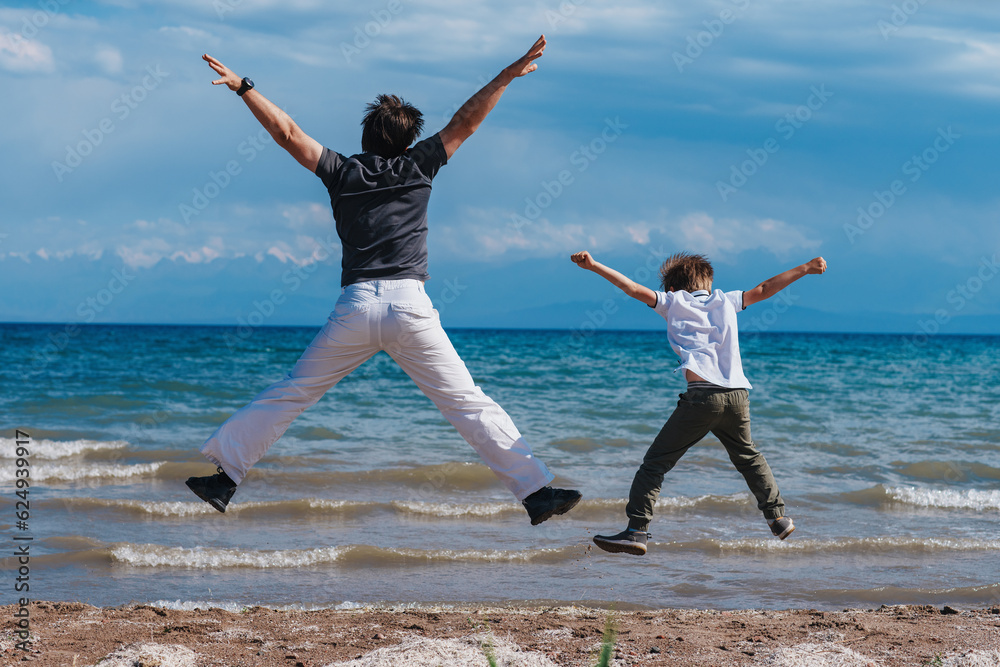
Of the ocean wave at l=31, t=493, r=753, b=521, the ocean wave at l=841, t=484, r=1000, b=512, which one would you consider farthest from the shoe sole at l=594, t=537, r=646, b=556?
the ocean wave at l=841, t=484, r=1000, b=512

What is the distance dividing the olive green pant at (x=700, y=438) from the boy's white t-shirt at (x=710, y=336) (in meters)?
0.09

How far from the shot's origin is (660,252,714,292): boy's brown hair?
4.38 metres

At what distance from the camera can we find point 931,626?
477cm

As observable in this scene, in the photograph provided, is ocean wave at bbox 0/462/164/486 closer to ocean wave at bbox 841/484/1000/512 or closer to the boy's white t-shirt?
the boy's white t-shirt

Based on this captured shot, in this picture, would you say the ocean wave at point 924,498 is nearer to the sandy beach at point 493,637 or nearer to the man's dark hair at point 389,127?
the sandy beach at point 493,637

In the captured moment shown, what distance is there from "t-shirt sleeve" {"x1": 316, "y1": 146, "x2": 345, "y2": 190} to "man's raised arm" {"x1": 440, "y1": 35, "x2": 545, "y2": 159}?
515 millimetres

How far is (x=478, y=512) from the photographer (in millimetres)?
7969

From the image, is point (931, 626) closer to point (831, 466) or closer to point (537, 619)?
point (537, 619)

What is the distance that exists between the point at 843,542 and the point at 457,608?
3.61 m

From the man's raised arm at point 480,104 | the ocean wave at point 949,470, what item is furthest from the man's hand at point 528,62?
the ocean wave at point 949,470

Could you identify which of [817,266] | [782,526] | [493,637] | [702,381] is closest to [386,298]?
[702,381]

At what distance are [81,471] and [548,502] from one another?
25.4 ft

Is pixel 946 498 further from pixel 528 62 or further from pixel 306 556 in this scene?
pixel 528 62

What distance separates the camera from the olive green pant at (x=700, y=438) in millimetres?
4109
